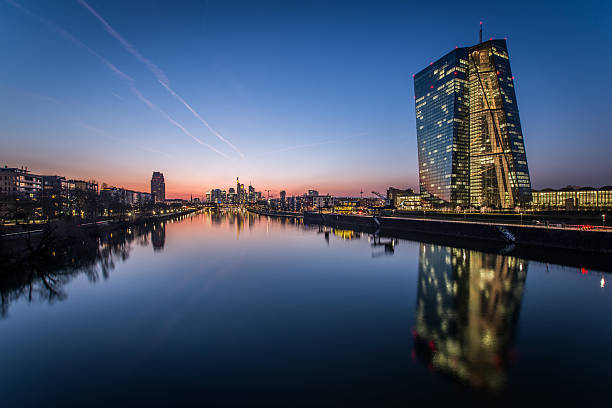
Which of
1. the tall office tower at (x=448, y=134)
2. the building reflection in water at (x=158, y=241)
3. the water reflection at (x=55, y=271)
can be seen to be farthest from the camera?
the tall office tower at (x=448, y=134)

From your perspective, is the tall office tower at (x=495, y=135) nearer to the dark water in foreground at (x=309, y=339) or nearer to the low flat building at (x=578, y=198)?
the low flat building at (x=578, y=198)

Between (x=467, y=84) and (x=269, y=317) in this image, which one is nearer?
(x=269, y=317)

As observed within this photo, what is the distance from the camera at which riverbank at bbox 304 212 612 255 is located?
31328mm

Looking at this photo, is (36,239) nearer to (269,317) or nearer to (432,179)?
(269,317)

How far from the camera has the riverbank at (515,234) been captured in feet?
103

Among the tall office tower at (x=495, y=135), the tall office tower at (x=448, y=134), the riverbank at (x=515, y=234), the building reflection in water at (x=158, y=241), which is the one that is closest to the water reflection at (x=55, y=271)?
the building reflection in water at (x=158, y=241)

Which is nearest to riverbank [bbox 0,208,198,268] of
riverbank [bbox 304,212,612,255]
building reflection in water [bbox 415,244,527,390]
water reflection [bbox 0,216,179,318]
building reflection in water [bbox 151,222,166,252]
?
water reflection [bbox 0,216,179,318]

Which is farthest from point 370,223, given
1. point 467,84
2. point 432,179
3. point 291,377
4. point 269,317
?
point 467,84

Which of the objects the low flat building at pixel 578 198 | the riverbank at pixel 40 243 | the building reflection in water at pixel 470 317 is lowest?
the building reflection in water at pixel 470 317

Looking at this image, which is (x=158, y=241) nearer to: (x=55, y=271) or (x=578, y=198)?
(x=55, y=271)

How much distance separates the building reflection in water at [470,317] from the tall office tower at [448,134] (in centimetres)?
9166

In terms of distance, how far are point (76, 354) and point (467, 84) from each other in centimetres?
14057

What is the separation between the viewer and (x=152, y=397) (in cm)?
885

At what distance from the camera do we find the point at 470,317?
1538cm
